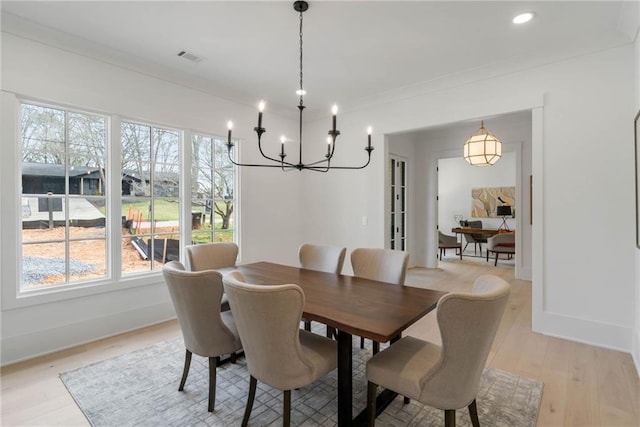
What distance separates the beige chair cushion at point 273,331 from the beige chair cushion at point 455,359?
39cm

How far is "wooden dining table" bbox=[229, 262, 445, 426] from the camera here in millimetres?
1587

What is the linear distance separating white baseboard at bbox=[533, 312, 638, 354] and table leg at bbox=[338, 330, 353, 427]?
2563 mm

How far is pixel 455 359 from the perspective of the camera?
55.5 inches

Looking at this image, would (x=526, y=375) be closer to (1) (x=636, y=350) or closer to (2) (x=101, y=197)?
(1) (x=636, y=350)

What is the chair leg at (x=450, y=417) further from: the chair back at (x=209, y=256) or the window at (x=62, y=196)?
the window at (x=62, y=196)

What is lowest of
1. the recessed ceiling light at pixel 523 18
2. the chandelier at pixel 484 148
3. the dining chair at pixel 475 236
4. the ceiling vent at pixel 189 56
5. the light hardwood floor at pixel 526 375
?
the light hardwood floor at pixel 526 375

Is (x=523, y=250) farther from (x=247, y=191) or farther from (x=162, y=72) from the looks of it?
(x=162, y=72)

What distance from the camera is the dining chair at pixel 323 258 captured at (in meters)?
2.94

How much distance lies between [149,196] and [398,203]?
4.29m

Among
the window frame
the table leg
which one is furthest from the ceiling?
the table leg

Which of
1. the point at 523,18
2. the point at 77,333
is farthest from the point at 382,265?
the point at 77,333

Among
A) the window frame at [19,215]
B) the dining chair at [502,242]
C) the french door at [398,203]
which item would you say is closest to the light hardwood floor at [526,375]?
the window frame at [19,215]

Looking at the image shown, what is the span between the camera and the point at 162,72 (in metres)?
3.47

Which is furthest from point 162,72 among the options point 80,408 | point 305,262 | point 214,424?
point 214,424
